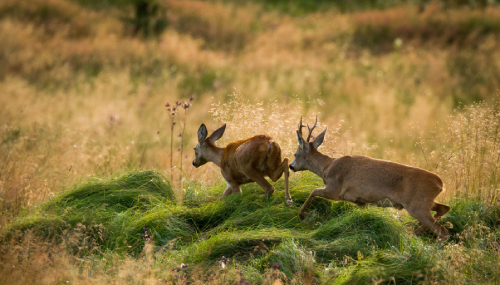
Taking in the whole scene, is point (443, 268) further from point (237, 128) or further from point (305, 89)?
point (305, 89)

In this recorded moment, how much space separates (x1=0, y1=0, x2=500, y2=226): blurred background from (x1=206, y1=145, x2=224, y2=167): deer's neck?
0.56 m

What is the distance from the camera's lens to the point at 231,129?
7910 mm

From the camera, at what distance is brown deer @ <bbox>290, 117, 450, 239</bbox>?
545cm

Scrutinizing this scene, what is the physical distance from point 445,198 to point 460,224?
944mm

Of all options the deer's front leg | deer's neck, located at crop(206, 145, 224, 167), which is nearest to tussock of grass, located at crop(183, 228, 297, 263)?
the deer's front leg

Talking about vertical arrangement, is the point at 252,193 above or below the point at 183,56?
below

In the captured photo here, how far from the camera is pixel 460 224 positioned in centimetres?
600

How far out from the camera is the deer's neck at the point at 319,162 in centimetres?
630

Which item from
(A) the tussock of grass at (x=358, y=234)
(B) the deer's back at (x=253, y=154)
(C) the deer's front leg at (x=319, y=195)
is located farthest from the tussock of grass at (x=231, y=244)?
(B) the deer's back at (x=253, y=154)

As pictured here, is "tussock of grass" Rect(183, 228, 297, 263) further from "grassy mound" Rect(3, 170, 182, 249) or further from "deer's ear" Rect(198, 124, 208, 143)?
"deer's ear" Rect(198, 124, 208, 143)

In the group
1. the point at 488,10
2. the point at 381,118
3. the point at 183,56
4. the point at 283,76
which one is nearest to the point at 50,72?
the point at 183,56

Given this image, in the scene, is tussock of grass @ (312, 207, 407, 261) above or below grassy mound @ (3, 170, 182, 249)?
above

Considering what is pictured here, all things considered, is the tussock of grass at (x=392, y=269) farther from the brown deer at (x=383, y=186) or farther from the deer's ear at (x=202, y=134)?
the deer's ear at (x=202, y=134)

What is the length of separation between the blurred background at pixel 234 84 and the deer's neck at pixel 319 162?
3.04 feet
